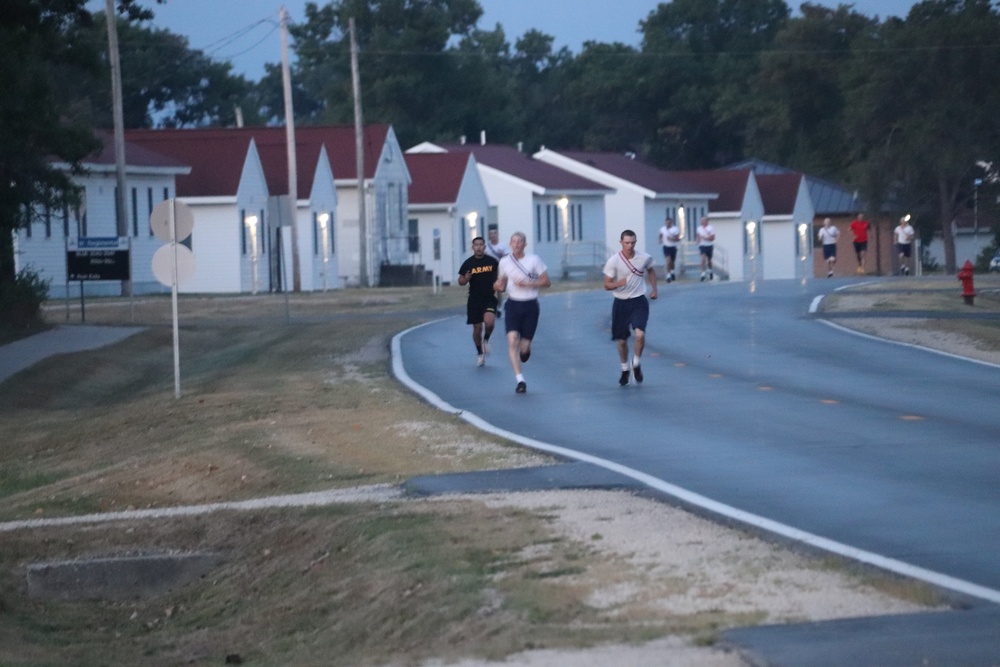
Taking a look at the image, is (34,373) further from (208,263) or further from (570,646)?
(208,263)

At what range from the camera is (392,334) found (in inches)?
1145

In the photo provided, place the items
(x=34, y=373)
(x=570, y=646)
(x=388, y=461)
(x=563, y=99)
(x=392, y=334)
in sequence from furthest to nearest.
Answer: (x=563, y=99) < (x=392, y=334) < (x=34, y=373) < (x=388, y=461) < (x=570, y=646)

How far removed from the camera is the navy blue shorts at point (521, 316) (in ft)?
65.1

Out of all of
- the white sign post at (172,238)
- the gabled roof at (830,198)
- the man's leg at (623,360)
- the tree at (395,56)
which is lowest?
the man's leg at (623,360)

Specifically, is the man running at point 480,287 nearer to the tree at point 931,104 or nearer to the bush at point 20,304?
the bush at point 20,304

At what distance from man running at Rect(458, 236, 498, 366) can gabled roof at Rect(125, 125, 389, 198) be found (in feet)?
100

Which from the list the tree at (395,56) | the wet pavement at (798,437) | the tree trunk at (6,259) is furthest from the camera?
the tree at (395,56)

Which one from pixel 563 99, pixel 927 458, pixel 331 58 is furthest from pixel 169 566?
pixel 563 99

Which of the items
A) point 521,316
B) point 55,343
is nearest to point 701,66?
point 55,343

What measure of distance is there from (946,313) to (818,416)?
47.4 feet

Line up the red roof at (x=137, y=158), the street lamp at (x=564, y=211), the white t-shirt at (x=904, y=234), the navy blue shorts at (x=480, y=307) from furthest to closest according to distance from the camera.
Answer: the street lamp at (x=564, y=211) < the red roof at (x=137, y=158) < the white t-shirt at (x=904, y=234) < the navy blue shorts at (x=480, y=307)

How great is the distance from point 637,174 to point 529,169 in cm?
730

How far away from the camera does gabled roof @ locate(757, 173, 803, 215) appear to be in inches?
3044

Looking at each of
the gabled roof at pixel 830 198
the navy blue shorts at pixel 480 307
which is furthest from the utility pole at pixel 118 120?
the gabled roof at pixel 830 198
